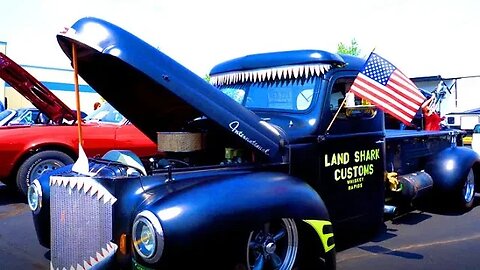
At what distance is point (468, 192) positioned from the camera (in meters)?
6.71

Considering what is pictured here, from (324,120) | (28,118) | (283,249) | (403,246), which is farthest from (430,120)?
(28,118)

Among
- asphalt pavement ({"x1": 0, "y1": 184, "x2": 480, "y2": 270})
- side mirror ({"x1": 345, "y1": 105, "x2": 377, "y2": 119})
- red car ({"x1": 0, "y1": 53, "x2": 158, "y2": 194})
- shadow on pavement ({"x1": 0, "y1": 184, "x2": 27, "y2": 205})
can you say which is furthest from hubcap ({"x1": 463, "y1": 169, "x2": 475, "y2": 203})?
shadow on pavement ({"x1": 0, "y1": 184, "x2": 27, "y2": 205})

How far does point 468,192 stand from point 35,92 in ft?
25.8

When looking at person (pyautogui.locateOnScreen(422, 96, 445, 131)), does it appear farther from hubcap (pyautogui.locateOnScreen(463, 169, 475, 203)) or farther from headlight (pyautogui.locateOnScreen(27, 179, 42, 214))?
headlight (pyautogui.locateOnScreen(27, 179, 42, 214))

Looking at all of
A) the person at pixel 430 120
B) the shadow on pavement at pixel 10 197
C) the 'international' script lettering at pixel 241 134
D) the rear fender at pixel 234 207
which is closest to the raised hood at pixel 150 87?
the 'international' script lettering at pixel 241 134

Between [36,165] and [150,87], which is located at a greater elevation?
[150,87]

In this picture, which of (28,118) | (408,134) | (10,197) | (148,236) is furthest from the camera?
(28,118)

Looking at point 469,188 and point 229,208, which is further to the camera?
point 469,188

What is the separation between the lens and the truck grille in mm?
2961

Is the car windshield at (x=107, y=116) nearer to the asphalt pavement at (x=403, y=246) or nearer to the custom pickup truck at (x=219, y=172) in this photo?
the asphalt pavement at (x=403, y=246)

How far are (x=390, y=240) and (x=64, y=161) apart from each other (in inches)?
207

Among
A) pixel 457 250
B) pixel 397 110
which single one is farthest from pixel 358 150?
pixel 457 250

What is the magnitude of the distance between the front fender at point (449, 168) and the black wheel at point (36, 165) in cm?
564

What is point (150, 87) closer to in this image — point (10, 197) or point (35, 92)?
point (10, 197)
